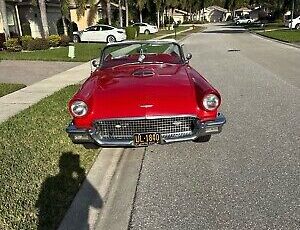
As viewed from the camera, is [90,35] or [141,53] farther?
[90,35]

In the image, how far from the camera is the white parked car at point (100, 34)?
27.3 metres

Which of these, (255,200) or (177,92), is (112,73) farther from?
(255,200)

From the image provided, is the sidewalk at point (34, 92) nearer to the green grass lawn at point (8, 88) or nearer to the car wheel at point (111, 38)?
the green grass lawn at point (8, 88)

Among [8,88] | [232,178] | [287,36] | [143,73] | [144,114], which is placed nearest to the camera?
[232,178]

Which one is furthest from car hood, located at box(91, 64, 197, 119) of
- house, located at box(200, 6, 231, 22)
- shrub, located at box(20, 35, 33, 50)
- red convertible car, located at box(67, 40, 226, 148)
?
house, located at box(200, 6, 231, 22)

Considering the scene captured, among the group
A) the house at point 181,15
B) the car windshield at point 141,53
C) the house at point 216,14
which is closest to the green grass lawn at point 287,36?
the car windshield at point 141,53

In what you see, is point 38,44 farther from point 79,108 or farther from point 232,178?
point 232,178

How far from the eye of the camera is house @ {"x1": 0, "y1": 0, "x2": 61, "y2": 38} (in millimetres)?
24562

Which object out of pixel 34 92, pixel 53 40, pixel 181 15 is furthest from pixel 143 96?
pixel 181 15

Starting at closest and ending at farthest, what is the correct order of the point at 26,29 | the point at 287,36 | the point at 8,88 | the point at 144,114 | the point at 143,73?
the point at 144,114 → the point at 143,73 → the point at 8,88 → the point at 26,29 → the point at 287,36

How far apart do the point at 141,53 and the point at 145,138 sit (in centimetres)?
221

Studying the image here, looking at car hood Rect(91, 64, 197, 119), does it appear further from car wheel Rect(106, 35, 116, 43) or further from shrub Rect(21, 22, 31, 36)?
shrub Rect(21, 22, 31, 36)

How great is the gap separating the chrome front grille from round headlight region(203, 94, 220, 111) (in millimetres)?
235

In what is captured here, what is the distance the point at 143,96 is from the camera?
4.18 metres
